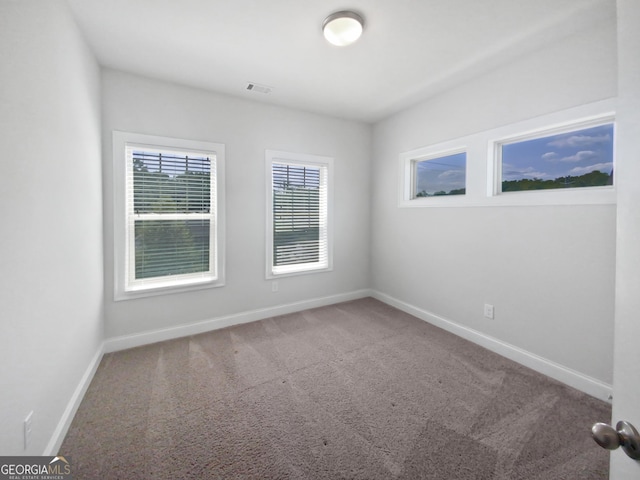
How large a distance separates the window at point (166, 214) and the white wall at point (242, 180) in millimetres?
98

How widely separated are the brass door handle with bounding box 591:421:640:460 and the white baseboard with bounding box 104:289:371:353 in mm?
3238

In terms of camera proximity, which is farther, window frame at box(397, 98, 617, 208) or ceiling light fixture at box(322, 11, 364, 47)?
window frame at box(397, 98, 617, 208)

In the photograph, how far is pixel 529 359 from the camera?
2438mm

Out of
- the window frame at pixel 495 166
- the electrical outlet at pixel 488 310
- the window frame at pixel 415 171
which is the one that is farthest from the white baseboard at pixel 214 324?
the electrical outlet at pixel 488 310

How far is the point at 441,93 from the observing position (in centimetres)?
313

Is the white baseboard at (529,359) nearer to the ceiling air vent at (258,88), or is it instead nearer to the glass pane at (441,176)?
the glass pane at (441,176)

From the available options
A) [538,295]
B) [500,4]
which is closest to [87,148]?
[500,4]

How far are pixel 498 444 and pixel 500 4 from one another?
2831 mm

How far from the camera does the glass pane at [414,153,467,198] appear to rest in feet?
10.2

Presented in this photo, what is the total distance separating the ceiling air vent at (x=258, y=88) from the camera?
2.95 m

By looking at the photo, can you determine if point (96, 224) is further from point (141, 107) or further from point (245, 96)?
point (245, 96)

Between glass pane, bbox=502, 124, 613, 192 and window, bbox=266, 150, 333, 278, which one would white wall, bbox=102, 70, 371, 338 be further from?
glass pane, bbox=502, 124, 613, 192
